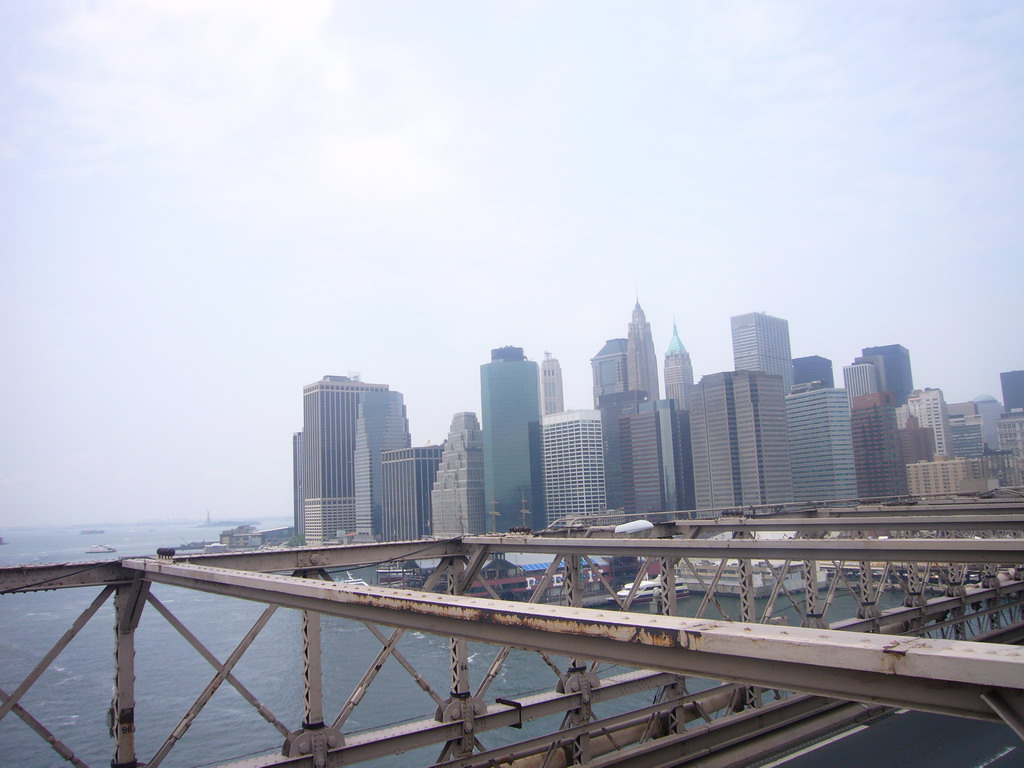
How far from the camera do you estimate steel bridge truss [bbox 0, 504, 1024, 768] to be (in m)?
3.32

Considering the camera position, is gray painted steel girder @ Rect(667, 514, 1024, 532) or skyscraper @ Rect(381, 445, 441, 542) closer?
gray painted steel girder @ Rect(667, 514, 1024, 532)

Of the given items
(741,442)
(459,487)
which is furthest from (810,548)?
(459,487)

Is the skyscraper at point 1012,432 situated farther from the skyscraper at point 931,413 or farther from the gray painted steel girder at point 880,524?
the gray painted steel girder at point 880,524

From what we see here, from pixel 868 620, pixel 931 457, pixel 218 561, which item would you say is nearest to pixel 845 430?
pixel 931 457

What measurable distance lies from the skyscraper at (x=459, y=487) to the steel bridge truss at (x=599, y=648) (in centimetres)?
15009

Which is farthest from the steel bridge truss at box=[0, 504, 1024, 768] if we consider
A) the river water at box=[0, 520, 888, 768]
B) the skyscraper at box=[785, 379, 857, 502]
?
the skyscraper at box=[785, 379, 857, 502]

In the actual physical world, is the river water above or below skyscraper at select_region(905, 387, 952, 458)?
below

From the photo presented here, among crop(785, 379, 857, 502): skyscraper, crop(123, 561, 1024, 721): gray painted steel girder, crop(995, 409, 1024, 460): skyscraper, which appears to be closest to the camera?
crop(123, 561, 1024, 721): gray painted steel girder

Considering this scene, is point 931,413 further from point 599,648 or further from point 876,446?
point 599,648

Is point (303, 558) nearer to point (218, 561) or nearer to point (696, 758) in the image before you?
point (218, 561)

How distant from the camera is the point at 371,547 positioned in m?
11.2

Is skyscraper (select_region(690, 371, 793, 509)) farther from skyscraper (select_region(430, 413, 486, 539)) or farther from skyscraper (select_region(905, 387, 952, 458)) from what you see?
skyscraper (select_region(430, 413, 486, 539))

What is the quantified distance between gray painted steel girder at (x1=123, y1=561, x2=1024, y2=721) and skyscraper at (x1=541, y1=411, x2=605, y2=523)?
182m

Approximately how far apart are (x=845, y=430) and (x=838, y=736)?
173518 millimetres
